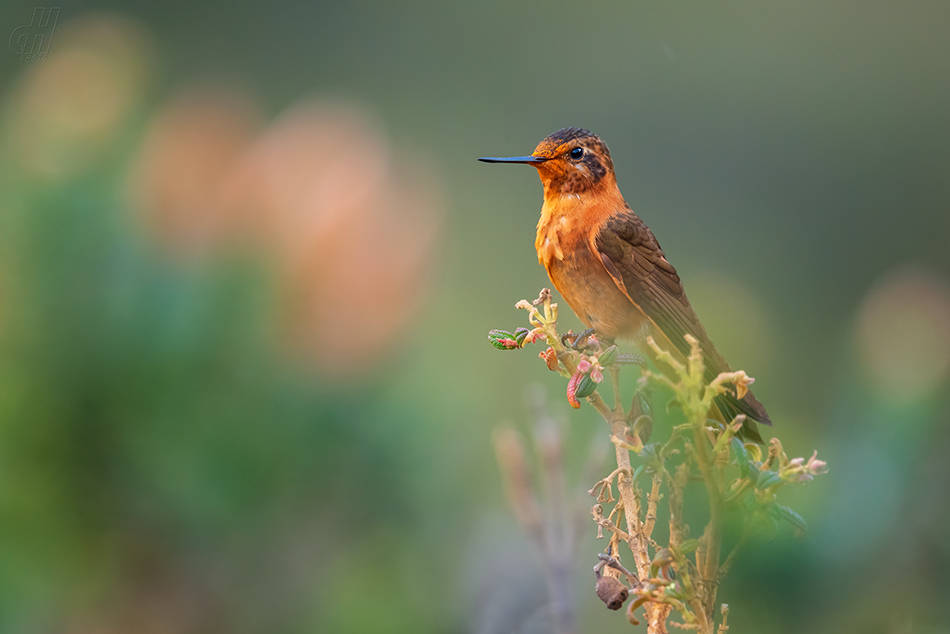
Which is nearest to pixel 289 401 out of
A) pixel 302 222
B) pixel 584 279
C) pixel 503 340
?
pixel 302 222

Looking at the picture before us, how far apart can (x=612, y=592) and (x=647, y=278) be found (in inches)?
10.4

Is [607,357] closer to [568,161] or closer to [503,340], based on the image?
[503,340]

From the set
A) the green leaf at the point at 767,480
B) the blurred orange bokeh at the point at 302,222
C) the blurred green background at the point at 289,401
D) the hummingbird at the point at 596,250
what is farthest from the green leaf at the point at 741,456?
the blurred orange bokeh at the point at 302,222

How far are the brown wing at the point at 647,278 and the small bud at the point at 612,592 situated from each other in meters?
0.16

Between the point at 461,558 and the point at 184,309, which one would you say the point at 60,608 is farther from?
the point at 461,558

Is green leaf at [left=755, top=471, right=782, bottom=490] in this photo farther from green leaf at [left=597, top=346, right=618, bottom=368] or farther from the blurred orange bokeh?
the blurred orange bokeh

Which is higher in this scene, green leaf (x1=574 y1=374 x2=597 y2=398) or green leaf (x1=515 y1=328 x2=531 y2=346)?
green leaf (x1=515 y1=328 x2=531 y2=346)

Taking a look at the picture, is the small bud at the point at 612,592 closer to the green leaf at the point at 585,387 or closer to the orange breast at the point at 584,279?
the green leaf at the point at 585,387

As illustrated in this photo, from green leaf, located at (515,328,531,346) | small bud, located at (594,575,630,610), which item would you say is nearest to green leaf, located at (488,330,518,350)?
green leaf, located at (515,328,531,346)

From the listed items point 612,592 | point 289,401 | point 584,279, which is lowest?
point 289,401

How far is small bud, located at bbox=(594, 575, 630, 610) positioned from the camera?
0.26 meters

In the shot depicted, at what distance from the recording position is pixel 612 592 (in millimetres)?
264

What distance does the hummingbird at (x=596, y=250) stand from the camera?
0.48m

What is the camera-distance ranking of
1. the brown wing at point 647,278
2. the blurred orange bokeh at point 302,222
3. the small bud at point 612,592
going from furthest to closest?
the blurred orange bokeh at point 302,222
the brown wing at point 647,278
the small bud at point 612,592
